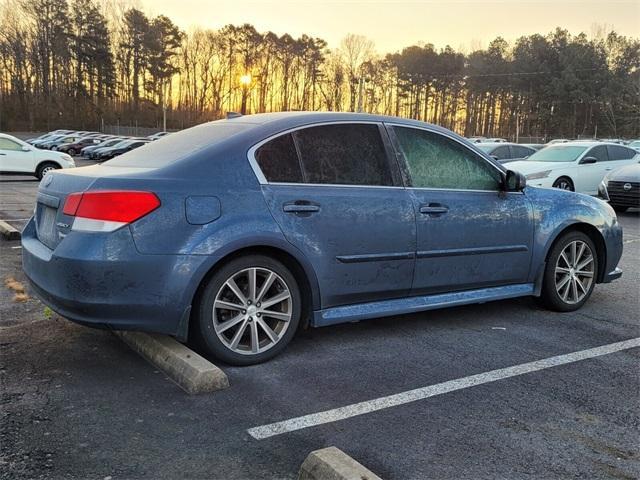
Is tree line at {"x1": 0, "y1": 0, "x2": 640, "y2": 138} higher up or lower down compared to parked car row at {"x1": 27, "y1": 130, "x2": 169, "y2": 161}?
higher up

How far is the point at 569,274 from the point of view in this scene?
5.38 meters

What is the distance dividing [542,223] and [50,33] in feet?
266

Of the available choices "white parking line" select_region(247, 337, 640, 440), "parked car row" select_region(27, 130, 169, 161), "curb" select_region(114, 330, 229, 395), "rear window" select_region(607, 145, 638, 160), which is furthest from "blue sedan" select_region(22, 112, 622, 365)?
"parked car row" select_region(27, 130, 169, 161)

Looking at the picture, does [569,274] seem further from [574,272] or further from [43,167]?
[43,167]

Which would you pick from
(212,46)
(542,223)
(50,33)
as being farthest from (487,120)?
(542,223)

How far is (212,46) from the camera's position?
8581 centimetres

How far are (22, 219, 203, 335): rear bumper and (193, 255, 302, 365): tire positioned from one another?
0.54 feet

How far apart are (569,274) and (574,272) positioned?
0.06m

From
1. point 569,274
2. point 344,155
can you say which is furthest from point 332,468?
point 569,274

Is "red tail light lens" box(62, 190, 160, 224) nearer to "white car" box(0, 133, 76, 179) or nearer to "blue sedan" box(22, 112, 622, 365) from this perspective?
"blue sedan" box(22, 112, 622, 365)

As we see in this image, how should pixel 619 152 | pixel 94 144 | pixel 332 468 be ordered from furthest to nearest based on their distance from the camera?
1. pixel 94 144
2. pixel 619 152
3. pixel 332 468

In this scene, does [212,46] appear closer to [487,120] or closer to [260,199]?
[487,120]

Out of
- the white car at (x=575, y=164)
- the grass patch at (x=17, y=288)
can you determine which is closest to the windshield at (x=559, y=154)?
the white car at (x=575, y=164)

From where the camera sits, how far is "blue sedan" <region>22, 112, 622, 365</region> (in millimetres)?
3555
